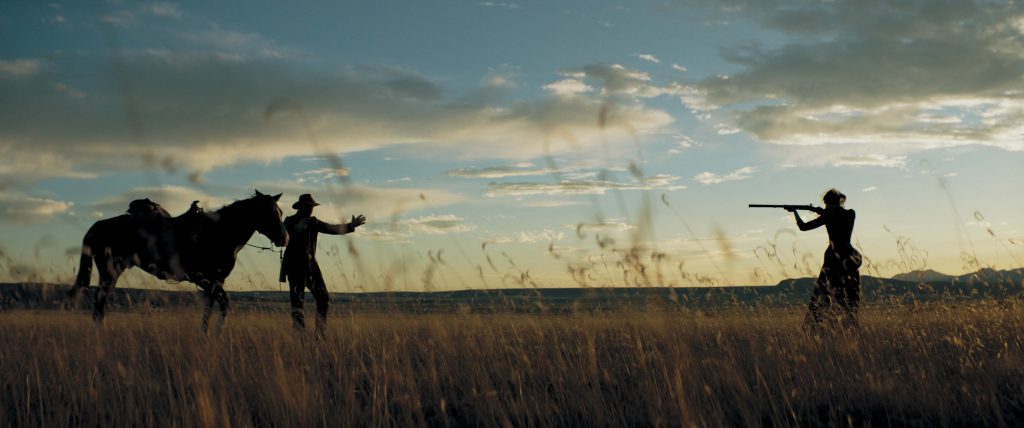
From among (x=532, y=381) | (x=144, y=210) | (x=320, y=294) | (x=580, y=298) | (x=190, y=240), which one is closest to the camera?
(x=532, y=381)

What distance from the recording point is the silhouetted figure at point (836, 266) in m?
7.75

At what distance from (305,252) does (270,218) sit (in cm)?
92

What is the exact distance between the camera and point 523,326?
800 centimetres

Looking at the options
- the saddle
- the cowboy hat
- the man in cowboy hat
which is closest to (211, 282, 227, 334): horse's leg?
the man in cowboy hat

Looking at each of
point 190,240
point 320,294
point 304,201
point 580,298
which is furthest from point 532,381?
point 190,240

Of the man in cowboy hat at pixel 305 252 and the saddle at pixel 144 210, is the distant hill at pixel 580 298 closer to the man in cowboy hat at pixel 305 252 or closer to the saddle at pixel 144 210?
the man in cowboy hat at pixel 305 252

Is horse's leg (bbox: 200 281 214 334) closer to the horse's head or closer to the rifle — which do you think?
the horse's head

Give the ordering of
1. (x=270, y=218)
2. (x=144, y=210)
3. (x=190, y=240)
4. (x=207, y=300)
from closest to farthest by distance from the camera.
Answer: (x=207, y=300) < (x=270, y=218) < (x=190, y=240) < (x=144, y=210)

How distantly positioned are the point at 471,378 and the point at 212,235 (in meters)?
6.63

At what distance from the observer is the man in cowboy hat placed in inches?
342

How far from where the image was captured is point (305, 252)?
8836 millimetres

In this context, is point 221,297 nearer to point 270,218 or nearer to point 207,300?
point 207,300

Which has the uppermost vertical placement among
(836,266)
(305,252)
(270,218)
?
(270,218)

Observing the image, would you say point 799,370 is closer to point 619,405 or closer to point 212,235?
point 619,405
